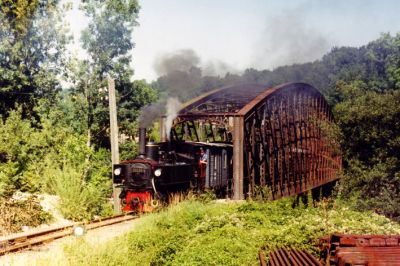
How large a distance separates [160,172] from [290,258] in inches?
290

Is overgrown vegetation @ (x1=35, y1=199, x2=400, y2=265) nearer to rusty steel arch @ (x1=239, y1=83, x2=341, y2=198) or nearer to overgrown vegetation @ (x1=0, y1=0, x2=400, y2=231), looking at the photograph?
overgrown vegetation @ (x1=0, y1=0, x2=400, y2=231)

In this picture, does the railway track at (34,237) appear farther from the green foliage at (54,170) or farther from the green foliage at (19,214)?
the green foliage at (54,170)

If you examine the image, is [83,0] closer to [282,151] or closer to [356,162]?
[282,151]

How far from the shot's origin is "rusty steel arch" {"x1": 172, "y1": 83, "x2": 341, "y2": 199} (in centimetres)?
2081

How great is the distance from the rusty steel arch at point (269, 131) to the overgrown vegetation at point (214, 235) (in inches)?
260

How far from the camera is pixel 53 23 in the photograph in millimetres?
31203

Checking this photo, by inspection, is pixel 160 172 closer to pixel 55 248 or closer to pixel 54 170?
pixel 54 170

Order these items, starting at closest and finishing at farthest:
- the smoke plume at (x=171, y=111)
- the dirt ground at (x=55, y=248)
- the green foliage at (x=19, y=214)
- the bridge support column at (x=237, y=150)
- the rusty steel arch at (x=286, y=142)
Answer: the dirt ground at (x=55, y=248), the green foliage at (x=19, y=214), the bridge support column at (x=237, y=150), the smoke plume at (x=171, y=111), the rusty steel arch at (x=286, y=142)

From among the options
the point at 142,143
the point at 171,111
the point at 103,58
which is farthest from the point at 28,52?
the point at 142,143

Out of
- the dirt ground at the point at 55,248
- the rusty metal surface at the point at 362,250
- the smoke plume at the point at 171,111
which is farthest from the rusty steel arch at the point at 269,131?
the rusty metal surface at the point at 362,250

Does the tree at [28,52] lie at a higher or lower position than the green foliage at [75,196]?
higher

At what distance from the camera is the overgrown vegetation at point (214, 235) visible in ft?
28.9

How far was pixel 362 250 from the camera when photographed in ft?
27.7

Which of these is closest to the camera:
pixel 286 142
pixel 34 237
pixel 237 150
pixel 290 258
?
pixel 290 258
